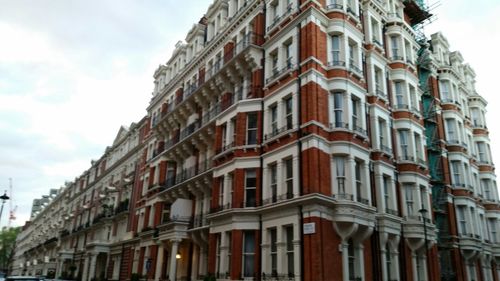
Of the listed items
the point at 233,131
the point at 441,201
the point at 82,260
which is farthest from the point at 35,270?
the point at 441,201

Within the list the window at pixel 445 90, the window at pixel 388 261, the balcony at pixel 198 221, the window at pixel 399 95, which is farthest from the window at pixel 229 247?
the window at pixel 445 90

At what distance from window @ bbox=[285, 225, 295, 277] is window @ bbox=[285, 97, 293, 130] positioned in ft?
18.9

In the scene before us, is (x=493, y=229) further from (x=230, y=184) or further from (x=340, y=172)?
(x=230, y=184)

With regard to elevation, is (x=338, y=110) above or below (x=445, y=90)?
below

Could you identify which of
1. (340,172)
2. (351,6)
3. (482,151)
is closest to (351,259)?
Answer: (340,172)

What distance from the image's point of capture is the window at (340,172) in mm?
21141

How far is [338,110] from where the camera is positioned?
22.8m

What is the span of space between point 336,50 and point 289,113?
15.8ft

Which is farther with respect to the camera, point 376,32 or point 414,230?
point 376,32

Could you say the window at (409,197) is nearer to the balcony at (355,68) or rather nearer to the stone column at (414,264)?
the stone column at (414,264)

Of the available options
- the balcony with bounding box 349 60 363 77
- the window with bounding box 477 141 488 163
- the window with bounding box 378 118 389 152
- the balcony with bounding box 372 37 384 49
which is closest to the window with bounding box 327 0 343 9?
the balcony with bounding box 349 60 363 77

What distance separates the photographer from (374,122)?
24.9m

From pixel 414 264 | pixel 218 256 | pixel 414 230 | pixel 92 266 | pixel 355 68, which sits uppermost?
pixel 355 68

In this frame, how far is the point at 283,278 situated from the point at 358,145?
813 cm
